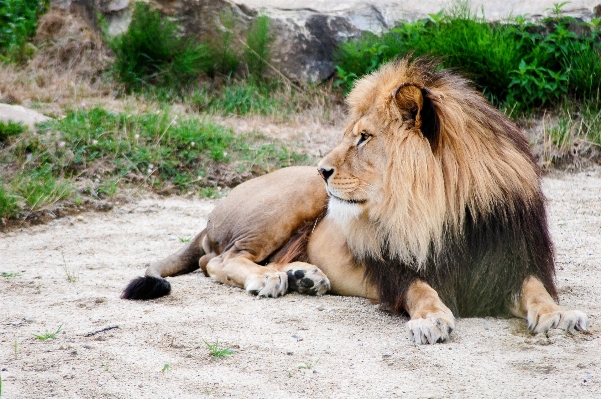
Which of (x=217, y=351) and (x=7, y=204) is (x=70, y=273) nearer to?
(x=7, y=204)

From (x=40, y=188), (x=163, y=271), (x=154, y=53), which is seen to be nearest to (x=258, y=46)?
(x=154, y=53)

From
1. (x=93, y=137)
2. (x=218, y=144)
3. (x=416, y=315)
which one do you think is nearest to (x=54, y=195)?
(x=93, y=137)

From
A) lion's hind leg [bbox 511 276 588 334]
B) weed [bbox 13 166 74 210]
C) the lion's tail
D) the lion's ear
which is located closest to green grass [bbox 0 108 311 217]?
weed [bbox 13 166 74 210]

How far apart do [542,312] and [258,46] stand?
18.1 ft

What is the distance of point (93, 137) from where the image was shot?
6.49 meters

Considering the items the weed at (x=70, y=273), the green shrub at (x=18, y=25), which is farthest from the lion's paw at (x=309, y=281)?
the green shrub at (x=18, y=25)

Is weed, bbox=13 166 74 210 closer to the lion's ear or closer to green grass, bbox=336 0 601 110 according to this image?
green grass, bbox=336 0 601 110

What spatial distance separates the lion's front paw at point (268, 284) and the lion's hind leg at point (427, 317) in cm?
78

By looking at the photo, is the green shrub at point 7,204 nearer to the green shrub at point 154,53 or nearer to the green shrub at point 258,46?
the green shrub at point 154,53

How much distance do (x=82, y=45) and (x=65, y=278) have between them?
4.78 metres

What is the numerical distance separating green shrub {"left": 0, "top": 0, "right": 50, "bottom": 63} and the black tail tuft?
16.8ft

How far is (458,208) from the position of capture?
329 centimetres

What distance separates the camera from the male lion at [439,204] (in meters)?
3.28

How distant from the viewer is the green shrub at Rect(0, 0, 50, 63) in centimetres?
827
